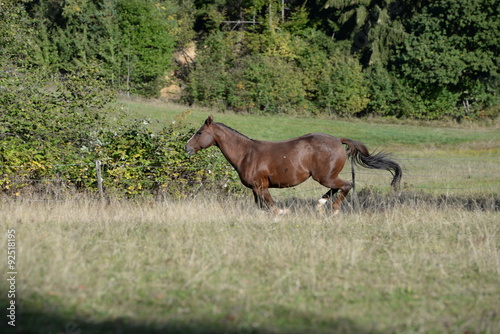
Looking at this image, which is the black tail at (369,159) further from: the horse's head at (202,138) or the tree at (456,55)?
the tree at (456,55)

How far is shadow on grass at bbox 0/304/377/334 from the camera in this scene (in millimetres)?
4469

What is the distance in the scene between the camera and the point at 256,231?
26.8 feet

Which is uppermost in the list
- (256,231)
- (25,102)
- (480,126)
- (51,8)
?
(51,8)

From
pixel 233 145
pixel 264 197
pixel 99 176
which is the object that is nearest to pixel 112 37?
pixel 99 176

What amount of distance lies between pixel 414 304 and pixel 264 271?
169 cm

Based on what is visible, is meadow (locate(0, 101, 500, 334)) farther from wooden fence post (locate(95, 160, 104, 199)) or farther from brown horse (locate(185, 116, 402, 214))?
wooden fence post (locate(95, 160, 104, 199))

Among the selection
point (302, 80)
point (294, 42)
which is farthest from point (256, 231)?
point (294, 42)

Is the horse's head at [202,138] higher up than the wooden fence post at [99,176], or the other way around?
A: the horse's head at [202,138]

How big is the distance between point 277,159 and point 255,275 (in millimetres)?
4494

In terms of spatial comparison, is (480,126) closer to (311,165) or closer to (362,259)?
(311,165)

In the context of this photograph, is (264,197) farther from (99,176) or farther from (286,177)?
(99,176)

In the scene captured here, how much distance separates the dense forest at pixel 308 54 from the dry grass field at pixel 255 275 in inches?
1409

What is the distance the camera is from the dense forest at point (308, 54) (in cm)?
4381

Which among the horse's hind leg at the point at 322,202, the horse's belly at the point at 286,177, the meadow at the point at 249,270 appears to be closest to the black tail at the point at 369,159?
the meadow at the point at 249,270
